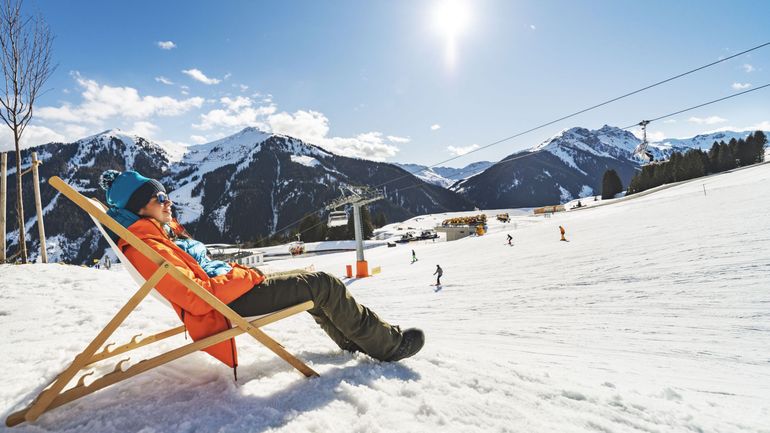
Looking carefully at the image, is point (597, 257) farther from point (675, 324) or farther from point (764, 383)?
point (764, 383)

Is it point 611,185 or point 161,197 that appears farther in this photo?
point 611,185

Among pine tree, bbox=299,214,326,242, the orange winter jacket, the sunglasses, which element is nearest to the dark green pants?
the orange winter jacket

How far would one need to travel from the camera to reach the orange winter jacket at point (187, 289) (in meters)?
2.43

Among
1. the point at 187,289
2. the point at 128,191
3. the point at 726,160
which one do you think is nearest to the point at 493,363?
the point at 187,289

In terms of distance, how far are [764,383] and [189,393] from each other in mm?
6366

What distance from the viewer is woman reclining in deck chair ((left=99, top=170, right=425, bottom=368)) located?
2486 millimetres

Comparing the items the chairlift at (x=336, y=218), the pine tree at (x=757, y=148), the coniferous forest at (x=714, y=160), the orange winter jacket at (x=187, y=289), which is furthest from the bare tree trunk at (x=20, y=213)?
the pine tree at (x=757, y=148)

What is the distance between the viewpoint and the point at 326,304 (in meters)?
2.95

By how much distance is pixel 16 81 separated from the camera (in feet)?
27.6

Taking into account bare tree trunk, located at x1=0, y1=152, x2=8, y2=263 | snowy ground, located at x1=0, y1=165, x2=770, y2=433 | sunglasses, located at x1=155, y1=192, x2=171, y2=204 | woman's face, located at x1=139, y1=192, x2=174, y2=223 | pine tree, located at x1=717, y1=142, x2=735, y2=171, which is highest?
pine tree, located at x1=717, y1=142, x2=735, y2=171

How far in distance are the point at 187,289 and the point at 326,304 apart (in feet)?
3.53

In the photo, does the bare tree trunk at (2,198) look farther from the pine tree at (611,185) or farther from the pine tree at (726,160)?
the pine tree at (726,160)

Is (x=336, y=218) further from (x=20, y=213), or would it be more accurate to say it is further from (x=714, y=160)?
(x=714, y=160)

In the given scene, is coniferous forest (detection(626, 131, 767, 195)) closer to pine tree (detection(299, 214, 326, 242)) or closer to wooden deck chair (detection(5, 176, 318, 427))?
pine tree (detection(299, 214, 326, 242))
